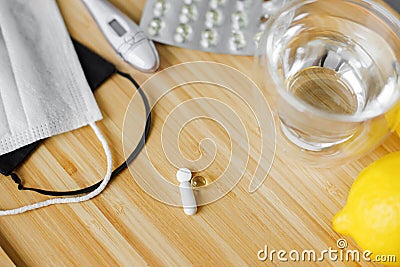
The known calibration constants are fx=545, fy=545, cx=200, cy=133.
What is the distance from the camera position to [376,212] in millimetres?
557

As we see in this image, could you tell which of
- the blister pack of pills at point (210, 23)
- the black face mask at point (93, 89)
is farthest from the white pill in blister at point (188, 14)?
the black face mask at point (93, 89)

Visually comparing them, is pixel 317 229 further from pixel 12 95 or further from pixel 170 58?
pixel 12 95

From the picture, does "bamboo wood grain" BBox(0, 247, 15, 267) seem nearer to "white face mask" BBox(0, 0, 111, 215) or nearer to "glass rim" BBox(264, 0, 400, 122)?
"white face mask" BBox(0, 0, 111, 215)

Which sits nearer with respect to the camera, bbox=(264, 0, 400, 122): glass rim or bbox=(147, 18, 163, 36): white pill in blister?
bbox=(264, 0, 400, 122): glass rim

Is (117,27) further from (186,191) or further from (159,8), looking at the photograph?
(186,191)

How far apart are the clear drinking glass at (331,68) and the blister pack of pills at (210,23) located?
7 centimetres

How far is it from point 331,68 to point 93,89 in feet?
0.99

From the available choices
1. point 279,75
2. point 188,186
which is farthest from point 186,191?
point 279,75

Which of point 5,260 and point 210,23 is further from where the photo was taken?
point 210,23

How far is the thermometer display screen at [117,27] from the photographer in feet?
2.31

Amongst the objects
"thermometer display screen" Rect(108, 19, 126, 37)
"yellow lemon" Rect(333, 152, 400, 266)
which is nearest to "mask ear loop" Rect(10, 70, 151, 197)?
"thermometer display screen" Rect(108, 19, 126, 37)

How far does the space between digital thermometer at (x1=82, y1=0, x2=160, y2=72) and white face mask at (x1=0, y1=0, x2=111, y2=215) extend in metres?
0.05

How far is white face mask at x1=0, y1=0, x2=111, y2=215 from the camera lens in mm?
676

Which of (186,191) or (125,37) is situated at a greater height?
(125,37)
